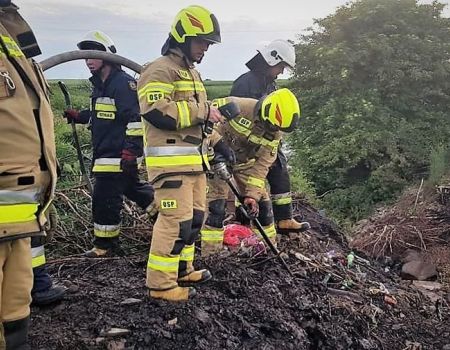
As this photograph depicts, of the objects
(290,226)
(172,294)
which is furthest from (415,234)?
(172,294)

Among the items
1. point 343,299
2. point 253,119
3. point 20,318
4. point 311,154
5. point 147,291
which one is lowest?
point 311,154

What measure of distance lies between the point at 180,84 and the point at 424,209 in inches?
257

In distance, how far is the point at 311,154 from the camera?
14320 mm

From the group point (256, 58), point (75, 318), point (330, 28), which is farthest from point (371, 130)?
point (75, 318)

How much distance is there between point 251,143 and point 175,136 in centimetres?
158

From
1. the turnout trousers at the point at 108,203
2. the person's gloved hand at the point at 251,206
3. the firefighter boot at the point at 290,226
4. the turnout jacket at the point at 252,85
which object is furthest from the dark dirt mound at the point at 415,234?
the turnout trousers at the point at 108,203

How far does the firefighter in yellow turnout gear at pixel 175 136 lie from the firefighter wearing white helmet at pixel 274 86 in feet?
6.57

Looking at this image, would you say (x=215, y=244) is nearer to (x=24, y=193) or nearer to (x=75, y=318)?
(x=75, y=318)

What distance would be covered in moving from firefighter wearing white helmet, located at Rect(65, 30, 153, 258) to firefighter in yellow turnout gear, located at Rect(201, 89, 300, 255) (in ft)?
2.11

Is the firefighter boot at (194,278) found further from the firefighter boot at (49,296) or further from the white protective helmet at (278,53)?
the white protective helmet at (278,53)

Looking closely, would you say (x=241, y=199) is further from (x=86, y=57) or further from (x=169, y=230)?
(x=86, y=57)

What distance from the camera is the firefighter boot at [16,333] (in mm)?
2547

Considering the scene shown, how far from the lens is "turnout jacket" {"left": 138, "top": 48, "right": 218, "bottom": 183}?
3.70 m

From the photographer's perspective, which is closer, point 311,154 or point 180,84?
point 180,84
